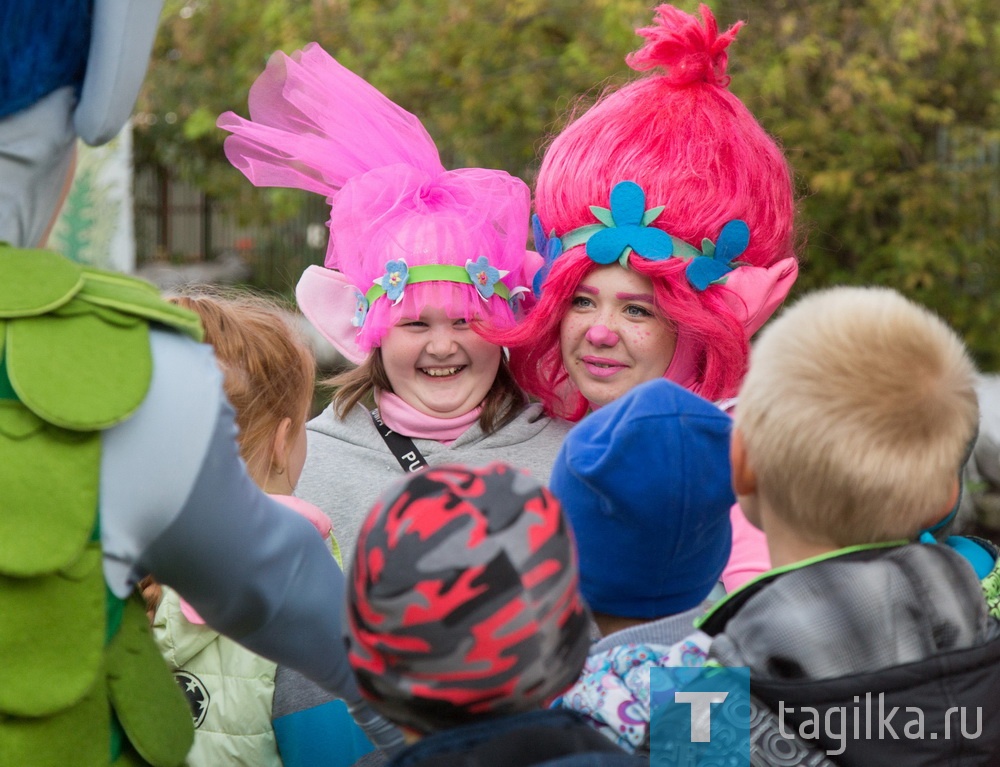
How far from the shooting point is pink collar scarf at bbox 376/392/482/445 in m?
2.81

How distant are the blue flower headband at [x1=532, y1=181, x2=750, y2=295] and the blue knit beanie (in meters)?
0.82

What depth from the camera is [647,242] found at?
103 inches

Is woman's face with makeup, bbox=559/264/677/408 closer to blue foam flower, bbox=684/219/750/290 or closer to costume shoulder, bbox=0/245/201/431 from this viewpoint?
blue foam flower, bbox=684/219/750/290

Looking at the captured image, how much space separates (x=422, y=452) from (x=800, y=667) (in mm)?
1430

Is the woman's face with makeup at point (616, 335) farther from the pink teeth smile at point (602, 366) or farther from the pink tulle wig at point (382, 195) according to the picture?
the pink tulle wig at point (382, 195)

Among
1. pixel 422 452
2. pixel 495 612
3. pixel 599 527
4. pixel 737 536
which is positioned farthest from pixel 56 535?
pixel 422 452

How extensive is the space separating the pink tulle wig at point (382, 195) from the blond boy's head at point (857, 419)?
1262mm

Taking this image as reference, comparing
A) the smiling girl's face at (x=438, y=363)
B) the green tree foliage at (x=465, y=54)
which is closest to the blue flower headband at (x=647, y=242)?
the smiling girl's face at (x=438, y=363)

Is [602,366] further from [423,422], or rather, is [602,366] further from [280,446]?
[280,446]

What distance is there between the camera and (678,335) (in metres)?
2.69

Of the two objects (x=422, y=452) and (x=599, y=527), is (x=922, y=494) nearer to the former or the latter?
(x=599, y=527)

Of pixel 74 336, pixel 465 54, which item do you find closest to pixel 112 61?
pixel 74 336

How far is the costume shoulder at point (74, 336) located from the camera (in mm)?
1317

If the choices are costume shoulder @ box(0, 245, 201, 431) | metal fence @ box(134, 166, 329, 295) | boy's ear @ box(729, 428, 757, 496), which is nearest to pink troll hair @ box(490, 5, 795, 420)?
boy's ear @ box(729, 428, 757, 496)
